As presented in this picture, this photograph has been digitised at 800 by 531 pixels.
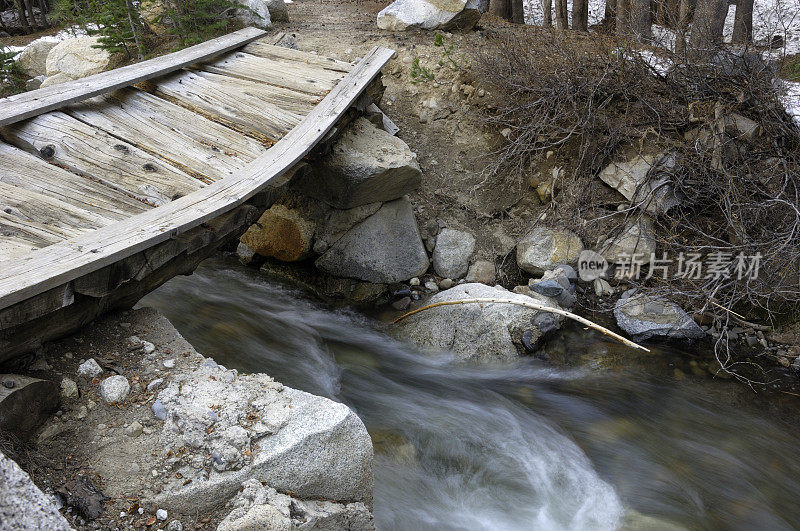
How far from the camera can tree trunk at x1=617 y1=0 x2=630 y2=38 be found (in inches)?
307

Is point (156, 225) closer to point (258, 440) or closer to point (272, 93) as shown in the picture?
point (258, 440)

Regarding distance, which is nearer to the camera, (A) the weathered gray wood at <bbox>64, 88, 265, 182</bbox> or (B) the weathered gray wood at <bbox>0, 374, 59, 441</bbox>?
(B) the weathered gray wood at <bbox>0, 374, 59, 441</bbox>

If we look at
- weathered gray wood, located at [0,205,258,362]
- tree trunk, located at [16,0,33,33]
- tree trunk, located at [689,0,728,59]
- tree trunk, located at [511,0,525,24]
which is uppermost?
tree trunk, located at [16,0,33,33]

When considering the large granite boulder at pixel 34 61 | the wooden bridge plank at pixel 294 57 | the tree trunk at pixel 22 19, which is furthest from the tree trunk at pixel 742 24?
the tree trunk at pixel 22 19

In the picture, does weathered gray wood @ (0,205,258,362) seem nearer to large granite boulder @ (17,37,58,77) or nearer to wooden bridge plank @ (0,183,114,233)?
wooden bridge plank @ (0,183,114,233)

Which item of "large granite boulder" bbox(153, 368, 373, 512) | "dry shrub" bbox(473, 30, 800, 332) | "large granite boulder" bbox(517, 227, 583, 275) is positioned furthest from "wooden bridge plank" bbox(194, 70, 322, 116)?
"large granite boulder" bbox(153, 368, 373, 512)

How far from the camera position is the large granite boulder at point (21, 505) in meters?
1.81

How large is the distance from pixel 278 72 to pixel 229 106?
994mm

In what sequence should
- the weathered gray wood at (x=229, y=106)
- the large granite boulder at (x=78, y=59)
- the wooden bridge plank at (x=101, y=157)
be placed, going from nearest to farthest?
1. the wooden bridge plank at (x=101, y=157)
2. the weathered gray wood at (x=229, y=106)
3. the large granite boulder at (x=78, y=59)

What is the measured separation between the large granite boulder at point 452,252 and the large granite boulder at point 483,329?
31.6 inches

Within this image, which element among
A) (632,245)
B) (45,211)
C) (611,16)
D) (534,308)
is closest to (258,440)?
(45,211)

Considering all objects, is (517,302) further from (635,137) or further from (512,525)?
(635,137)

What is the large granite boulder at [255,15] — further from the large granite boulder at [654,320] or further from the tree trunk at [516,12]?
the large granite boulder at [654,320]

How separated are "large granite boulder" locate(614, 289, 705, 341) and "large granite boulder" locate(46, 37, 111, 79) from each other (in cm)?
778
